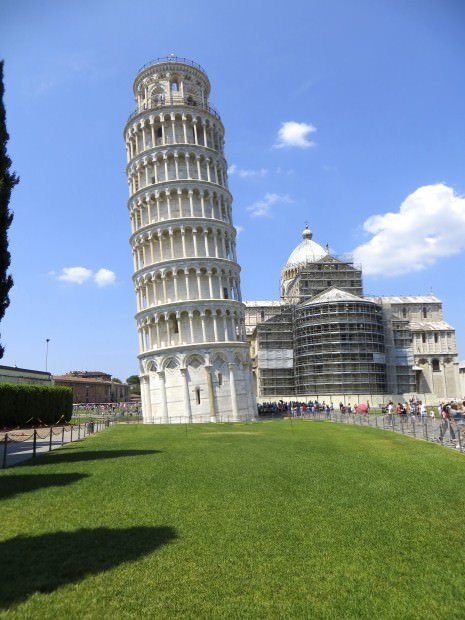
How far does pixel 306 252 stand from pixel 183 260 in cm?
6387

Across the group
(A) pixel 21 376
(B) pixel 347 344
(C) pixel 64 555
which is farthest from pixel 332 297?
(C) pixel 64 555

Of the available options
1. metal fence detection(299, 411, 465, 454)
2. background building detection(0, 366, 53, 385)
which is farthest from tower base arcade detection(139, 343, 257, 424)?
background building detection(0, 366, 53, 385)

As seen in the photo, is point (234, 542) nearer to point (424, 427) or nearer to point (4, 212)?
point (4, 212)

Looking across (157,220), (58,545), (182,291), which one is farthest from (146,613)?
(157,220)

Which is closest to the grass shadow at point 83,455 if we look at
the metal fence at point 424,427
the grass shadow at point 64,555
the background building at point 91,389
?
the grass shadow at point 64,555

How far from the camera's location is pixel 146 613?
252 inches

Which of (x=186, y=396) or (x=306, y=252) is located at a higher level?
(x=306, y=252)

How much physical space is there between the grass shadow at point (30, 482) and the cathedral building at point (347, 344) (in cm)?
6531

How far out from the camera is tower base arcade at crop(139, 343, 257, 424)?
5347cm

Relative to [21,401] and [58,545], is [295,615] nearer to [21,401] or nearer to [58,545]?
[58,545]

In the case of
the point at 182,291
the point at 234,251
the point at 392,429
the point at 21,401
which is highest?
the point at 234,251

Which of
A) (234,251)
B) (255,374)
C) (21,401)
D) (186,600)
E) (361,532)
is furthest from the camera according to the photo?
(255,374)

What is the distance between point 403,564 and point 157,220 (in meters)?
53.8

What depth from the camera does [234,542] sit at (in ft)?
29.5
